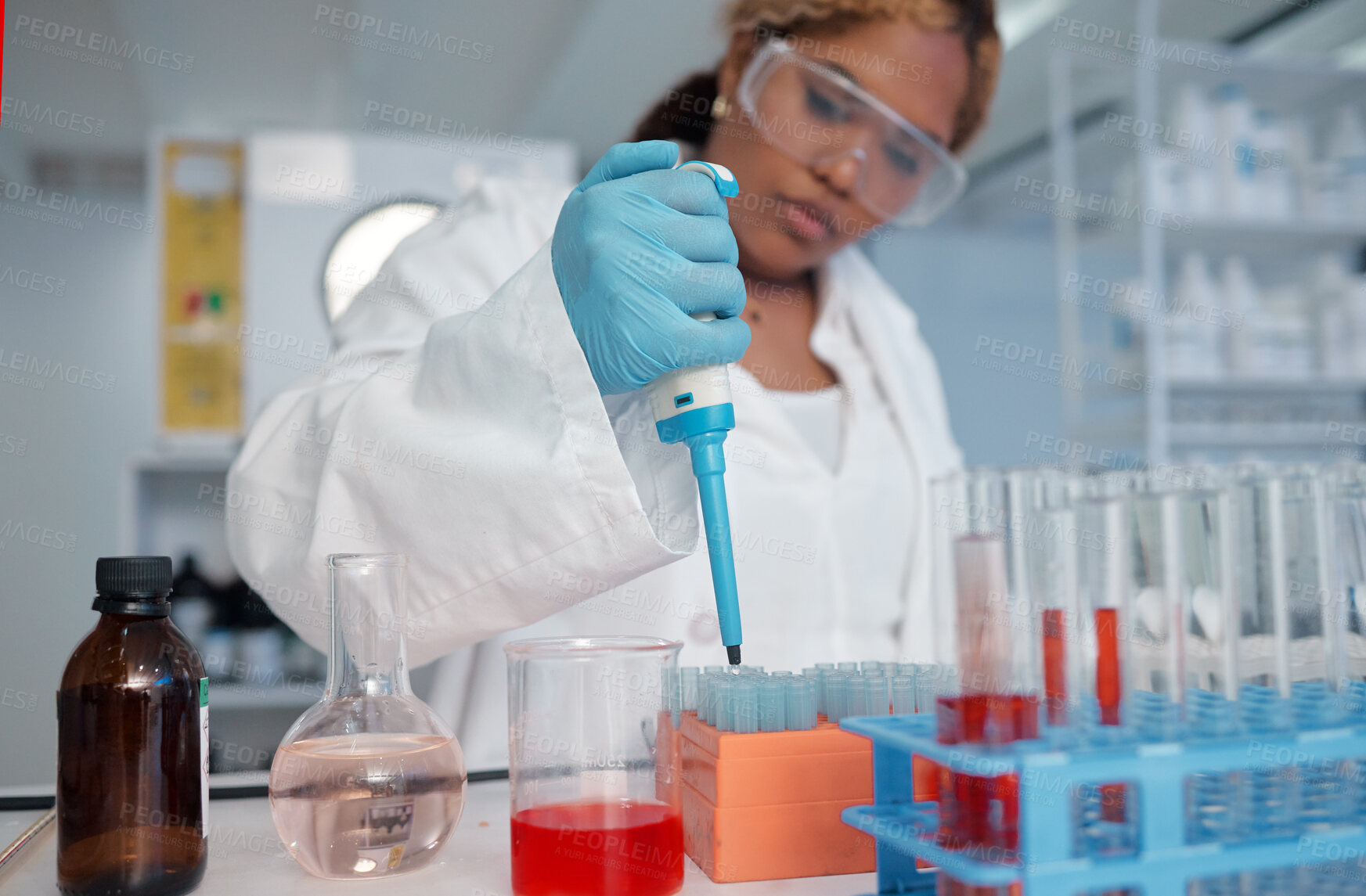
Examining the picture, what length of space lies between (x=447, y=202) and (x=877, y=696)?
2.66 metres

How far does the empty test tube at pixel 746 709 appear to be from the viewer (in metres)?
0.68

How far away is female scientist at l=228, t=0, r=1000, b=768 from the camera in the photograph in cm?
85

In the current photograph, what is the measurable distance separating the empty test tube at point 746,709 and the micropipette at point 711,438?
35mm

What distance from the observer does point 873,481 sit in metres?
1.53

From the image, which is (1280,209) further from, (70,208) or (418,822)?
(70,208)

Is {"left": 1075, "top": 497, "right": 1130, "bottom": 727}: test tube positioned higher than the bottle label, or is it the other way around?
{"left": 1075, "top": 497, "right": 1130, "bottom": 727}: test tube

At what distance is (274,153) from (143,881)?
2728 mm

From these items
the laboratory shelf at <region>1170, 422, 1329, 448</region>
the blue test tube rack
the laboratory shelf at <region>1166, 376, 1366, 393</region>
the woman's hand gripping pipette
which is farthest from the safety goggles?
the laboratory shelf at <region>1170, 422, 1329, 448</region>

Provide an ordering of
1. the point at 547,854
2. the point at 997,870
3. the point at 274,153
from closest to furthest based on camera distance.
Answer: the point at 997,870, the point at 547,854, the point at 274,153

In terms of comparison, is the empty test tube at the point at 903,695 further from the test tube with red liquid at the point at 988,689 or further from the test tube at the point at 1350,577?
the test tube at the point at 1350,577

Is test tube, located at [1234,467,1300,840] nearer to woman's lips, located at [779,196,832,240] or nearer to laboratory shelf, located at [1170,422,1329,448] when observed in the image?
woman's lips, located at [779,196,832,240]

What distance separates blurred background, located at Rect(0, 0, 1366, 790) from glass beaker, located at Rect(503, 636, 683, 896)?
1843 millimetres

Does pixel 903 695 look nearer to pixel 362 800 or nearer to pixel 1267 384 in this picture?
pixel 362 800

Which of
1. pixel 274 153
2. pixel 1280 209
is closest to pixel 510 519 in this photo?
pixel 274 153
